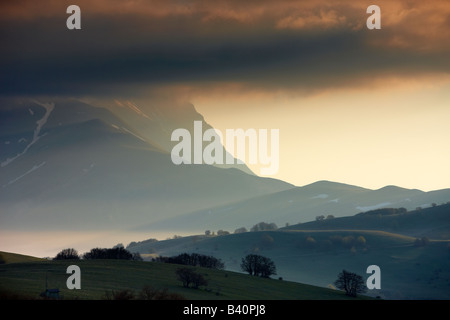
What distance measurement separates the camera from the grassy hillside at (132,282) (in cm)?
12069

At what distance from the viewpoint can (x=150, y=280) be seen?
151 metres

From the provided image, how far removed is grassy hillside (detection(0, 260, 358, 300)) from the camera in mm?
120688

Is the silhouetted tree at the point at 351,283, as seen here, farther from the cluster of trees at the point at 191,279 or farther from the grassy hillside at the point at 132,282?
the cluster of trees at the point at 191,279

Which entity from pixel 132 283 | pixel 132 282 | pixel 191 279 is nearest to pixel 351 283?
pixel 191 279

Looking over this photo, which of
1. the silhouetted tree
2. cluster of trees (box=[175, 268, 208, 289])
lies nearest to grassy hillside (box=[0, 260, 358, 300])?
cluster of trees (box=[175, 268, 208, 289])

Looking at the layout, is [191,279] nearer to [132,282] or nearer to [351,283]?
[132,282]

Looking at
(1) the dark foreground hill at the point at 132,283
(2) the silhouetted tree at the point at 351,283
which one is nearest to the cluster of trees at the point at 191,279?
(1) the dark foreground hill at the point at 132,283

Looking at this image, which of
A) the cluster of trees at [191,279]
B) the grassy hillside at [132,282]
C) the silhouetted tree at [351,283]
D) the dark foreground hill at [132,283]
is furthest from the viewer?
the silhouetted tree at [351,283]

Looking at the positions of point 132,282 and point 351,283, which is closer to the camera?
point 132,282

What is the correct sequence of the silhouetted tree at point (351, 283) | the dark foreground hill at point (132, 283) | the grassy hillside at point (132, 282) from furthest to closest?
the silhouetted tree at point (351, 283) < the grassy hillside at point (132, 282) < the dark foreground hill at point (132, 283)

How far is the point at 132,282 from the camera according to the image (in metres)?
144

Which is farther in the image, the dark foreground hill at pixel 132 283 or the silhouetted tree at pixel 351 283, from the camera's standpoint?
the silhouetted tree at pixel 351 283
